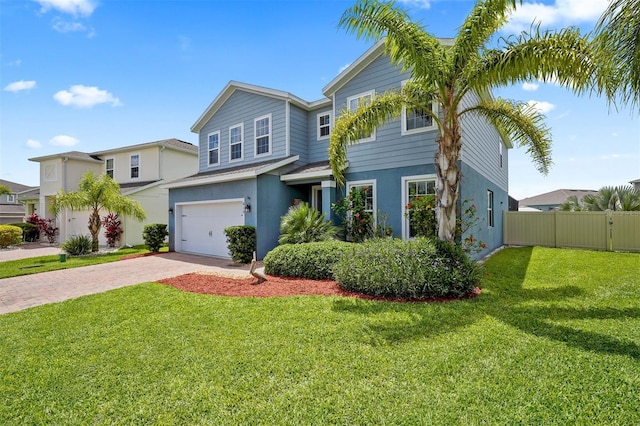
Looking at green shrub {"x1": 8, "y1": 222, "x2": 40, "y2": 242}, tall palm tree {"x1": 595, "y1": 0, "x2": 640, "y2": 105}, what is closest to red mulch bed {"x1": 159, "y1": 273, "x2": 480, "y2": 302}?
tall palm tree {"x1": 595, "y1": 0, "x2": 640, "y2": 105}

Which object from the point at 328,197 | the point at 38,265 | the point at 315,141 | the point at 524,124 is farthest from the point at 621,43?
the point at 38,265

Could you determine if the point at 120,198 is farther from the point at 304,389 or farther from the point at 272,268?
the point at 304,389

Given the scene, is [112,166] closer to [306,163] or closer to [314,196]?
[306,163]

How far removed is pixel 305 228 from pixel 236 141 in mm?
7398

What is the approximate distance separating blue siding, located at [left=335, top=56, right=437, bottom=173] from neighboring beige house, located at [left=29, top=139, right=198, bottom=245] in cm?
1308

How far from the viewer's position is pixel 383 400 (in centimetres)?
288

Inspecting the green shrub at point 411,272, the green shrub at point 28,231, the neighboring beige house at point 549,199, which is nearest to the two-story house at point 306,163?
the green shrub at point 411,272

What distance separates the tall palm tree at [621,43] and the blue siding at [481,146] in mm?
4224

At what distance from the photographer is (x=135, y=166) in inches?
810

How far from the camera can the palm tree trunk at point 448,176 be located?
664cm

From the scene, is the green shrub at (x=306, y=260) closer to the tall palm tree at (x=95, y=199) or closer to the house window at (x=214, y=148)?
the house window at (x=214, y=148)

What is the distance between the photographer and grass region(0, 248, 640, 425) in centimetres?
277

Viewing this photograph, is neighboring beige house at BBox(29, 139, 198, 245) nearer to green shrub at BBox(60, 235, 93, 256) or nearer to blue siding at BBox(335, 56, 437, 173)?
green shrub at BBox(60, 235, 93, 256)

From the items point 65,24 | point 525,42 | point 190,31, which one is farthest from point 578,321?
point 65,24
